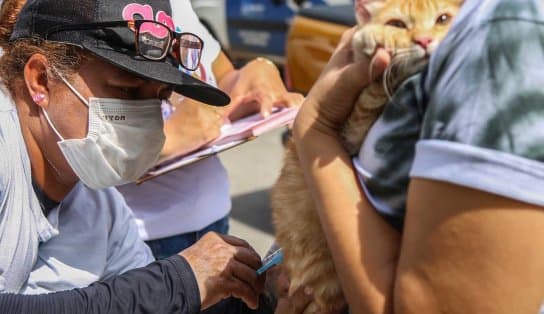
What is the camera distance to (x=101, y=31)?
142 cm

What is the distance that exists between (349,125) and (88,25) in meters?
0.69

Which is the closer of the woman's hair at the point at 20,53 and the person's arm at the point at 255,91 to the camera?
the woman's hair at the point at 20,53

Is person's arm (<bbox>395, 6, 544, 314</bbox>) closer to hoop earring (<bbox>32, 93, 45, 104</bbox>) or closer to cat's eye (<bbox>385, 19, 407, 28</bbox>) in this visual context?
cat's eye (<bbox>385, 19, 407, 28</bbox>)

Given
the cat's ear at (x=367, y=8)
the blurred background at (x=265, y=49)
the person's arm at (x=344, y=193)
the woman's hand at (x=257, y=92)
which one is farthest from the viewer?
the blurred background at (x=265, y=49)

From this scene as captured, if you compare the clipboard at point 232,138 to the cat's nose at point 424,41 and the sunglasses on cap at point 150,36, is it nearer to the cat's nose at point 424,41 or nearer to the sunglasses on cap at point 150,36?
the sunglasses on cap at point 150,36

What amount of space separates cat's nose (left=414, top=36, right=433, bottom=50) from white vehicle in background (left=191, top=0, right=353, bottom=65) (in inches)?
213

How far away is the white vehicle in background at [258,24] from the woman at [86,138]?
15.7 ft

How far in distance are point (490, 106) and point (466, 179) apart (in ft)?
0.29

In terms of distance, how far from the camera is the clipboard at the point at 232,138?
1.75 metres

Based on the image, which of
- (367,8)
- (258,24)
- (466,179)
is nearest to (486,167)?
(466,179)

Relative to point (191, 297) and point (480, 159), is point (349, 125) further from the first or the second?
point (191, 297)

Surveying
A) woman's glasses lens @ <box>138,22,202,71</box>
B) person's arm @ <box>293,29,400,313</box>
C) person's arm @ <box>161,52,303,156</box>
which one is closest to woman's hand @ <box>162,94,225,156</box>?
person's arm @ <box>161,52,303,156</box>

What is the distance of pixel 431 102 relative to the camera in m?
0.81

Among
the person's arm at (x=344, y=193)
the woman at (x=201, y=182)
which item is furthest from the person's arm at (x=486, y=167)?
the woman at (x=201, y=182)
